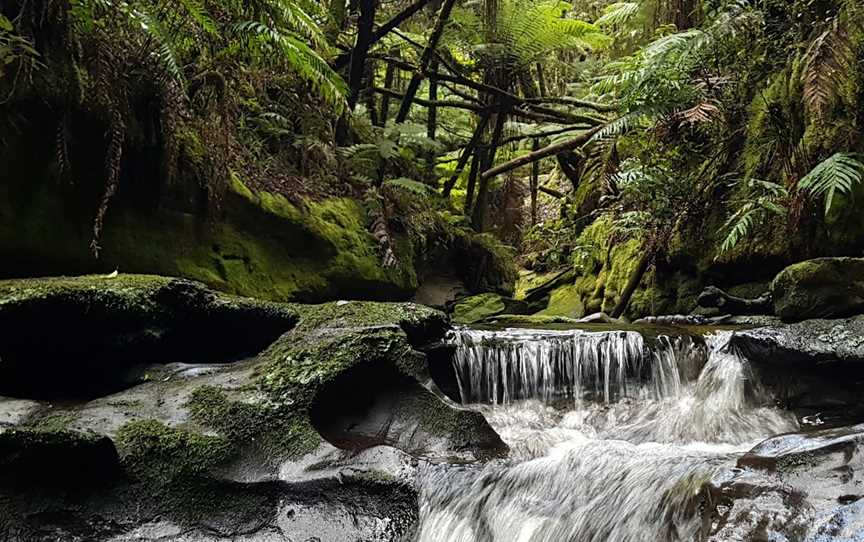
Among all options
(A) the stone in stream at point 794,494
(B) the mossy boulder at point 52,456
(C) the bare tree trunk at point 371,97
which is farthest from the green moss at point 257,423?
(C) the bare tree trunk at point 371,97

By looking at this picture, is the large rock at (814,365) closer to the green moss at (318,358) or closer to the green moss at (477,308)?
the green moss at (318,358)

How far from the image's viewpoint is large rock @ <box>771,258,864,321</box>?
4215 mm

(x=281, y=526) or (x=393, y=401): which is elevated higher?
(x=393, y=401)

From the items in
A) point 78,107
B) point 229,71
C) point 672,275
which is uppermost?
point 229,71

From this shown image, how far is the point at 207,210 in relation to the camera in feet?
16.1

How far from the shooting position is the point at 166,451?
8.71 ft

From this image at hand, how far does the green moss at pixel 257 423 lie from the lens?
9.36 feet

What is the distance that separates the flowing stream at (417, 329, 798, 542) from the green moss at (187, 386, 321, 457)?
65 cm

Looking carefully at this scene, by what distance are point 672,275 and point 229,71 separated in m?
4.93

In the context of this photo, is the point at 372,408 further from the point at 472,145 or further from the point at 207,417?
the point at 472,145

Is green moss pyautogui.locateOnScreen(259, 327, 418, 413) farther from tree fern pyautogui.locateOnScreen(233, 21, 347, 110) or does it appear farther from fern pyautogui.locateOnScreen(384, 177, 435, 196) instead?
fern pyautogui.locateOnScreen(384, 177, 435, 196)

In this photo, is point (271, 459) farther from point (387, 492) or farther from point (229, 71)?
point (229, 71)

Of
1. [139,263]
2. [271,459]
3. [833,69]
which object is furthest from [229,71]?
[833,69]

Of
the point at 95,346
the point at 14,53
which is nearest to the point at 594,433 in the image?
the point at 95,346
